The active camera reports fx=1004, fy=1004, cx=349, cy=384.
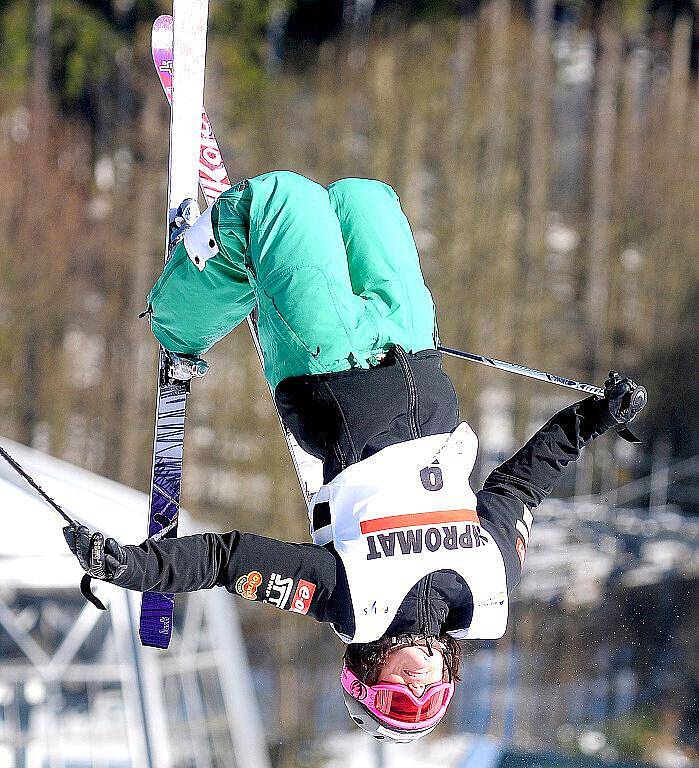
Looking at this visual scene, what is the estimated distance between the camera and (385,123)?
42.0 ft

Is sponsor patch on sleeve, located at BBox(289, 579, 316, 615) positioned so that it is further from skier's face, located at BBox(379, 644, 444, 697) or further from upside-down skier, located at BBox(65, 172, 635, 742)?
skier's face, located at BBox(379, 644, 444, 697)

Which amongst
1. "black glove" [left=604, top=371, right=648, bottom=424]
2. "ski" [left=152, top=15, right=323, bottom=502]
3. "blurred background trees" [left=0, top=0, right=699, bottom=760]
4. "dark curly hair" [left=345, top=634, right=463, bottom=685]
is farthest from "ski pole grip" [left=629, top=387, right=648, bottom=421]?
"blurred background trees" [left=0, top=0, right=699, bottom=760]

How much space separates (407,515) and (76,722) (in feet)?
16.7

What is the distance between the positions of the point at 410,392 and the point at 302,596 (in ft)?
2.17

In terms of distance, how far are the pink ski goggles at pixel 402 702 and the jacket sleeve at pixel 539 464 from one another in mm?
474

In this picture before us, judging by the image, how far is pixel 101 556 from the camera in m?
2.28

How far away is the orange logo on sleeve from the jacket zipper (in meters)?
0.59

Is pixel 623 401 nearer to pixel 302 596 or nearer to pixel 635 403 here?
pixel 635 403

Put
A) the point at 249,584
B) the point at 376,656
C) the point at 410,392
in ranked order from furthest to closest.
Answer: the point at 410,392, the point at 376,656, the point at 249,584

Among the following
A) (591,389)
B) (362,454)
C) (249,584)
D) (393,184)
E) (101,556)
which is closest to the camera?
(101,556)

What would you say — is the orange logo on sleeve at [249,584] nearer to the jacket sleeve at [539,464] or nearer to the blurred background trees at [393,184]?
the jacket sleeve at [539,464]

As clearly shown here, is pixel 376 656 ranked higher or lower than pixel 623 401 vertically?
lower

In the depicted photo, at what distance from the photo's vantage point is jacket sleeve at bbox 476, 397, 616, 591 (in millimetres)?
2887

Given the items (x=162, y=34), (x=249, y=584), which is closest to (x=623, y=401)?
(x=249, y=584)
